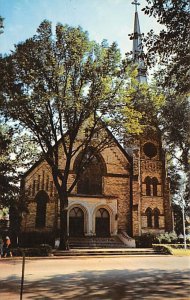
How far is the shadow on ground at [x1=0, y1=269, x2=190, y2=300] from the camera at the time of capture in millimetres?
8172

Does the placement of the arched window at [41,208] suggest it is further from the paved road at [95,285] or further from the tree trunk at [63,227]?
the paved road at [95,285]

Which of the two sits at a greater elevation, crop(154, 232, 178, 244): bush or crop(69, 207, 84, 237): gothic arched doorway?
crop(69, 207, 84, 237): gothic arched doorway

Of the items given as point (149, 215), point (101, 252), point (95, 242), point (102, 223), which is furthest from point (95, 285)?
point (149, 215)

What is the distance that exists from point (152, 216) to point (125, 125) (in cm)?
1323

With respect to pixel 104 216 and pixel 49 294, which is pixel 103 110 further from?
pixel 49 294

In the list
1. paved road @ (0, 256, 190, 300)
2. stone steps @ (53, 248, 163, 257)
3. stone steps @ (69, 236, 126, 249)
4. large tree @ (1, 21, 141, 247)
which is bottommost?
stone steps @ (53, 248, 163, 257)

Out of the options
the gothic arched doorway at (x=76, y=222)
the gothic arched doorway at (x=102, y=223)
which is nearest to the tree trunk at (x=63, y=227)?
the gothic arched doorway at (x=76, y=222)

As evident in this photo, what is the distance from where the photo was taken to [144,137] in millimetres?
33656

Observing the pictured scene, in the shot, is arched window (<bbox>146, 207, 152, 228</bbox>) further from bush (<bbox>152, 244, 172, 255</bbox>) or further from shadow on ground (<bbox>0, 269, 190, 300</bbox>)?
shadow on ground (<bbox>0, 269, 190, 300</bbox>)

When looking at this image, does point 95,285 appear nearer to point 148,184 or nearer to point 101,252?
point 101,252

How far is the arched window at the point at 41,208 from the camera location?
2922 centimetres

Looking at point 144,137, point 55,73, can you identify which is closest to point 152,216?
point 144,137

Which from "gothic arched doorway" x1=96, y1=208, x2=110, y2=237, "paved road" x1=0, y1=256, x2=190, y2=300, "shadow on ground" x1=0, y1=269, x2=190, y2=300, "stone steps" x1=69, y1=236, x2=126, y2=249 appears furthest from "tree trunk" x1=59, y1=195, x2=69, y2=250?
"shadow on ground" x1=0, y1=269, x2=190, y2=300

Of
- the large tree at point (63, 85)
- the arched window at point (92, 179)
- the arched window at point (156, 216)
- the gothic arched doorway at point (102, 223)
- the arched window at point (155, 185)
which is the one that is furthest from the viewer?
the arched window at point (155, 185)
